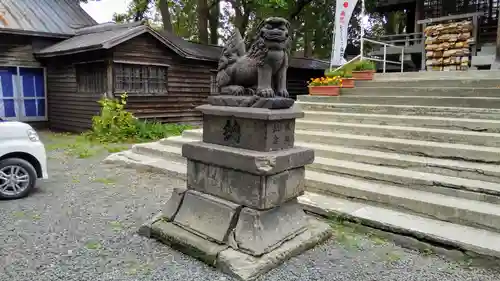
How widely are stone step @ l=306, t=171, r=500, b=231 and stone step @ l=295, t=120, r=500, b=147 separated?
4.10ft

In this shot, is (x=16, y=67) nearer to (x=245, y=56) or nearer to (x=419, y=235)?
(x=245, y=56)

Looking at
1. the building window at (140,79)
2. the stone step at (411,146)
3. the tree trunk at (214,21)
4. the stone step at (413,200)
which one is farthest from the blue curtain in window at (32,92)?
the stone step at (413,200)

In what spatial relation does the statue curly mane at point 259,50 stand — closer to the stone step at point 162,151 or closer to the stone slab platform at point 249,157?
the stone slab platform at point 249,157

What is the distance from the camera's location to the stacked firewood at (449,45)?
35.0 ft

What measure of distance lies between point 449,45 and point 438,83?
4.64 meters

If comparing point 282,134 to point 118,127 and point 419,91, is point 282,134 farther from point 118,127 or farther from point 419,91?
point 118,127

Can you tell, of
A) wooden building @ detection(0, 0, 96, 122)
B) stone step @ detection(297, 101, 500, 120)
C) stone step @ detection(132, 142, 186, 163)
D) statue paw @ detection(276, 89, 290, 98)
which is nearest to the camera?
statue paw @ detection(276, 89, 290, 98)

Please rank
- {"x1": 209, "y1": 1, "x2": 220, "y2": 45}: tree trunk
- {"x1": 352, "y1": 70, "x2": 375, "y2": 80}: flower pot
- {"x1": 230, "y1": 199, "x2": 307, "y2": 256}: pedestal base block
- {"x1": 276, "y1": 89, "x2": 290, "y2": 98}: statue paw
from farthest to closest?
{"x1": 209, "y1": 1, "x2": 220, "y2": 45}: tree trunk < {"x1": 352, "y1": 70, "x2": 375, "y2": 80}: flower pot < {"x1": 276, "y1": 89, "x2": 290, "y2": 98}: statue paw < {"x1": 230, "y1": 199, "x2": 307, "y2": 256}: pedestal base block

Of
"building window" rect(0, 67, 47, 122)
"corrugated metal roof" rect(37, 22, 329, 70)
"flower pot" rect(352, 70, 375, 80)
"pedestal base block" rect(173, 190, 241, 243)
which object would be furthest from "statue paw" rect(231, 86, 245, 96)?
"building window" rect(0, 67, 47, 122)

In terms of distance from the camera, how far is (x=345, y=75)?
8508 millimetres

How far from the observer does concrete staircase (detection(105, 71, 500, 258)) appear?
12.5 feet

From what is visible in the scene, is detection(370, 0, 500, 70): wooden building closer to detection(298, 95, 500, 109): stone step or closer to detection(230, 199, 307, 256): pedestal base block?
detection(298, 95, 500, 109): stone step

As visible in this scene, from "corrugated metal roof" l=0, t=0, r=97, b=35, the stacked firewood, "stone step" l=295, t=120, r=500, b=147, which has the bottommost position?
"stone step" l=295, t=120, r=500, b=147

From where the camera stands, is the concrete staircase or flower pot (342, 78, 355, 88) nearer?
the concrete staircase
